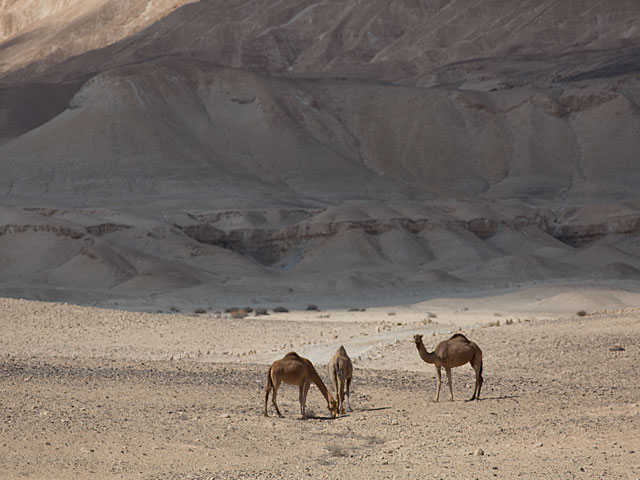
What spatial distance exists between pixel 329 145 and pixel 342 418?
243 feet

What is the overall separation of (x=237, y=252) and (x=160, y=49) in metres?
79.7

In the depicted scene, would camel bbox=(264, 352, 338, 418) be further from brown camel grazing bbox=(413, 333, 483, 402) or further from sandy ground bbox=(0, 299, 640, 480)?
brown camel grazing bbox=(413, 333, 483, 402)

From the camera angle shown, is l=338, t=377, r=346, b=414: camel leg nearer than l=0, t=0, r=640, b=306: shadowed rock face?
Yes

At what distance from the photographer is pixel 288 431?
9.95 m

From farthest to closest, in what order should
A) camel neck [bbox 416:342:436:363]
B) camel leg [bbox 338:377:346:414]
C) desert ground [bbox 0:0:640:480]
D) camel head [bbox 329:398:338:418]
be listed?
camel neck [bbox 416:342:436:363] → camel leg [bbox 338:377:346:414] → camel head [bbox 329:398:338:418] → desert ground [bbox 0:0:640:480]

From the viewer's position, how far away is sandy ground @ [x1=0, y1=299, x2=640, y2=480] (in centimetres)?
810

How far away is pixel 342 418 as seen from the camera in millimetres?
10656

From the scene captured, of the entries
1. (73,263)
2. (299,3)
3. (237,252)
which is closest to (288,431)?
(73,263)

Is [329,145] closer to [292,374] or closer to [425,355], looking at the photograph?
[425,355]

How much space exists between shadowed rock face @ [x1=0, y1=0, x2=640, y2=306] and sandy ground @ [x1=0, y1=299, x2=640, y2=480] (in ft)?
88.7

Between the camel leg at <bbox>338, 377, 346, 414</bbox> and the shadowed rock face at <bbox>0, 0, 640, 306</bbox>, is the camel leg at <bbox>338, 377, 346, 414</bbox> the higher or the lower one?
the lower one

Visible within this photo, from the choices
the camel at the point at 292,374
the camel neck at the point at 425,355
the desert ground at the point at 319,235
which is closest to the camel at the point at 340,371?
the camel at the point at 292,374

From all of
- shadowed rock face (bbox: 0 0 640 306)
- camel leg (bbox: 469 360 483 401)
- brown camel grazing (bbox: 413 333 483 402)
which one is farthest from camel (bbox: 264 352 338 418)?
shadowed rock face (bbox: 0 0 640 306)

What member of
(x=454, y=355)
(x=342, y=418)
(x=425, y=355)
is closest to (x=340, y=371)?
(x=342, y=418)
